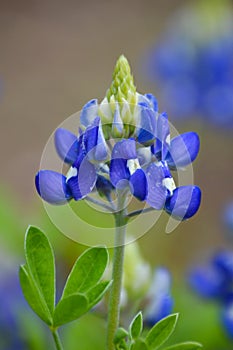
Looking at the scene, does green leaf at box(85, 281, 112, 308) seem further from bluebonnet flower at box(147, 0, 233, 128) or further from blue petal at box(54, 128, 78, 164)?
bluebonnet flower at box(147, 0, 233, 128)

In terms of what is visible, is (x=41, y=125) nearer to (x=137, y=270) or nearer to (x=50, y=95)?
(x=50, y=95)

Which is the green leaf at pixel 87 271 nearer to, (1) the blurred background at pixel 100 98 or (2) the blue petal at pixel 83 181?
(2) the blue petal at pixel 83 181

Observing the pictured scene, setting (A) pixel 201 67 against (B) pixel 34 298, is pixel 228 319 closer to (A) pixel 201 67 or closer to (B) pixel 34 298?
(B) pixel 34 298

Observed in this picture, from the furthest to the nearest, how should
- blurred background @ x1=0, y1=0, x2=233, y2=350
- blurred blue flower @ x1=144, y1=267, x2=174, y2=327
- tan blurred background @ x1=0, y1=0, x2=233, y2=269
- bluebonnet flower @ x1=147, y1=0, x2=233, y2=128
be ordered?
tan blurred background @ x1=0, y1=0, x2=233, y2=269 < bluebonnet flower @ x1=147, y1=0, x2=233, y2=128 < blurred background @ x1=0, y1=0, x2=233, y2=350 < blurred blue flower @ x1=144, y1=267, x2=174, y2=327

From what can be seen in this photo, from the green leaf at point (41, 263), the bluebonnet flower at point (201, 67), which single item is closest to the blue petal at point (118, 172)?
the green leaf at point (41, 263)

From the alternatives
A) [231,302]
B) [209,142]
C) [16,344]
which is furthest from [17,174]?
[231,302]

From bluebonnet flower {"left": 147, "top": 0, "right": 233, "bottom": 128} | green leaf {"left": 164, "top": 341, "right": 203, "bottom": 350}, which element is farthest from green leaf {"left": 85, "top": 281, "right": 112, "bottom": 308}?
bluebonnet flower {"left": 147, "top": 0, "right": 233, "bottom": 128}
